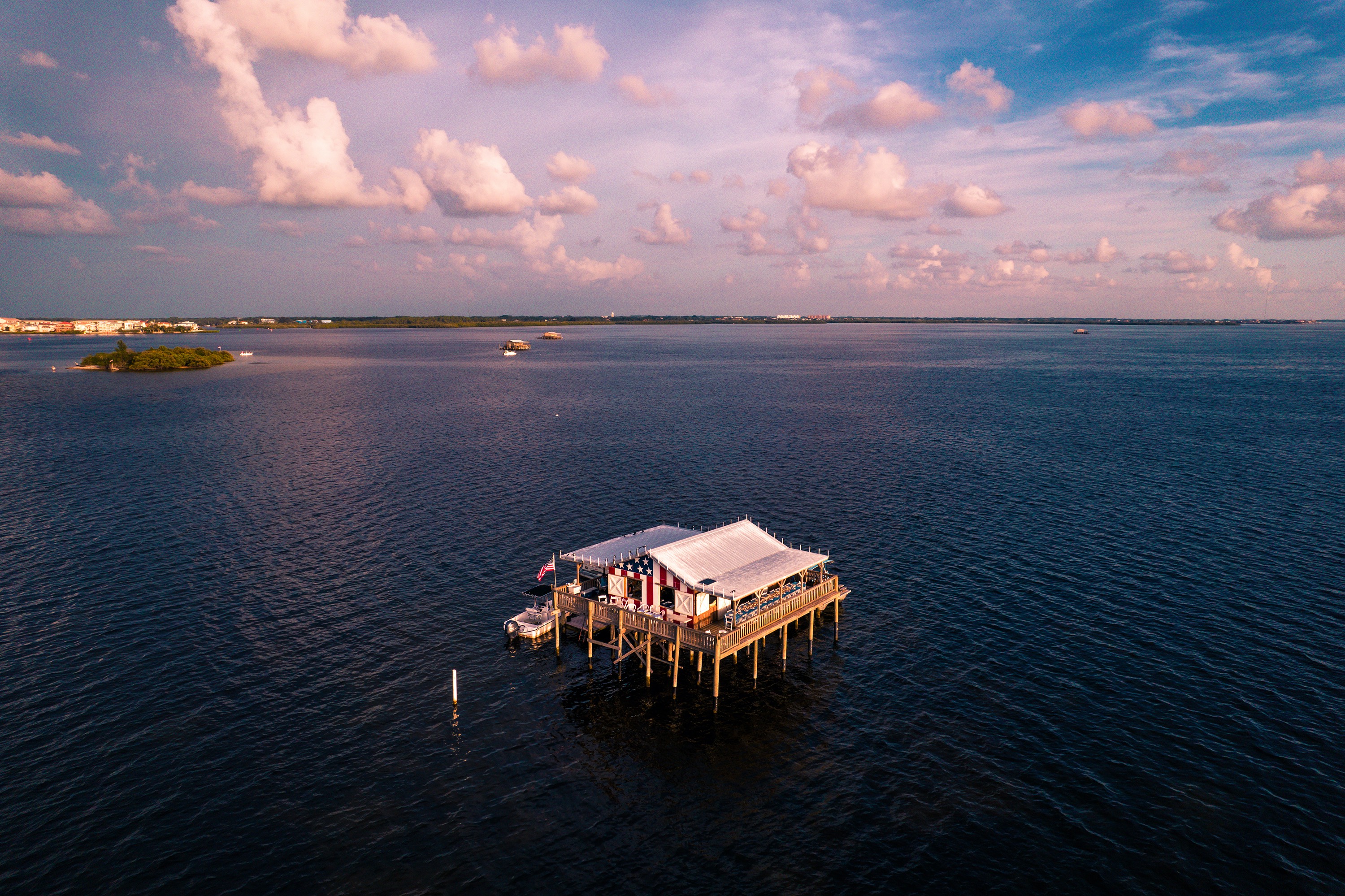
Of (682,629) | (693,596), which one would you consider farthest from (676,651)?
(693,596)

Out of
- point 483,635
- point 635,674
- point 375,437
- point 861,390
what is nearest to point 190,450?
point 375,437

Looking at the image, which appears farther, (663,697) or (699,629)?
(699,629)

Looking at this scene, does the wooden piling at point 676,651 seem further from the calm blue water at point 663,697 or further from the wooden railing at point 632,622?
the calm blue water at point 663,697

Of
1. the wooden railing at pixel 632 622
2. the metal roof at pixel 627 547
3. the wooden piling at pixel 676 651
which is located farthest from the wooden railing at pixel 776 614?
the metal roof at pixel 627 547

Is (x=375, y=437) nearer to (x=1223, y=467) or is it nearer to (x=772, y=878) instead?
(x=772, y=878)

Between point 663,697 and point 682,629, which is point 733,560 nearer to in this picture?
point 682,629

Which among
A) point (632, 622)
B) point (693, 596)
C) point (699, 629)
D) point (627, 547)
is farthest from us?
point (627, 547)

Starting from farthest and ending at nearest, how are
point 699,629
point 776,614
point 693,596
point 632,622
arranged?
point 776,614 < point 632,622 < point 693,596 < point 699,629

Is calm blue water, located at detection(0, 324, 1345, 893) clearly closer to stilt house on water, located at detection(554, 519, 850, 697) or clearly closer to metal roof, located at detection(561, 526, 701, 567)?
stilt house on water, located at detection(554, 519, 850, 697)
